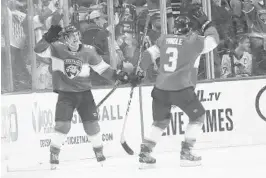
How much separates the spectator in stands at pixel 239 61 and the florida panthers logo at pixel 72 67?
6.09ft

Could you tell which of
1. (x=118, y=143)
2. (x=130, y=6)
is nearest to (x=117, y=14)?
(x=130, y=6)

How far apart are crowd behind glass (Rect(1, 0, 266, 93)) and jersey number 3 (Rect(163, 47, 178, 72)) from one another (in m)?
0.90

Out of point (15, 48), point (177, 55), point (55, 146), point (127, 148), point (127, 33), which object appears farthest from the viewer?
point (127, 33)

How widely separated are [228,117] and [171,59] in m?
1.54

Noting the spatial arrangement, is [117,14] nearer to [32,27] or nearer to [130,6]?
[130,6]

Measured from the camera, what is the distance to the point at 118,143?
6.89m

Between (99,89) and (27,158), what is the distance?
0.95m

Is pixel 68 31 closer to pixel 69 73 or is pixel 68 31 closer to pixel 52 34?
pixel 52 34

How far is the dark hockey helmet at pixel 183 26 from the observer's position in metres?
5.89

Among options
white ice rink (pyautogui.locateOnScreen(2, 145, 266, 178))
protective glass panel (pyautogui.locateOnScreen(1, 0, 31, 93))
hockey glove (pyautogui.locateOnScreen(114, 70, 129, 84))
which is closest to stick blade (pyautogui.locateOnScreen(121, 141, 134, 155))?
white ice rink (pyautogui.locateOnScreen(2, 145, 266, 178))

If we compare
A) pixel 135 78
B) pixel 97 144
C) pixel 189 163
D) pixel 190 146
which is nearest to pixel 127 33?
pixel 135 78

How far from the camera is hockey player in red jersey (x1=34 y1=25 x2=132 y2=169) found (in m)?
5.85

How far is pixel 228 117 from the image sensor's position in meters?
7.20

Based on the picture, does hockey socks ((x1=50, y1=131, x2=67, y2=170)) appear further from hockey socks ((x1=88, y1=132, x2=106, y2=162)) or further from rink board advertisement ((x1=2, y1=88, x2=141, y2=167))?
rink board advertisement ((x1=2, y1=88, x2=141, y2=167))
